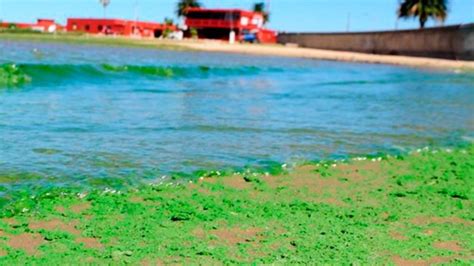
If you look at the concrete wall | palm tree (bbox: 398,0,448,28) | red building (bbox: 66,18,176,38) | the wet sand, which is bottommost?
the wet sand

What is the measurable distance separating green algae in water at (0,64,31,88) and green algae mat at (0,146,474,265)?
12.7m

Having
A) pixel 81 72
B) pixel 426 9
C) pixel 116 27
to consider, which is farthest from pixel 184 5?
pixel 81 72

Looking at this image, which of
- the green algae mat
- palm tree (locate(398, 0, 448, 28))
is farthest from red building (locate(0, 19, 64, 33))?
the green algae mat

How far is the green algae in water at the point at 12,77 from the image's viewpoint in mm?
17497

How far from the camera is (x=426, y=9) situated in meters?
82.7

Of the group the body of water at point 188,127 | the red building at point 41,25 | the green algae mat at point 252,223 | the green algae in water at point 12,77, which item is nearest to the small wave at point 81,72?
the green algae in water at point 12,77

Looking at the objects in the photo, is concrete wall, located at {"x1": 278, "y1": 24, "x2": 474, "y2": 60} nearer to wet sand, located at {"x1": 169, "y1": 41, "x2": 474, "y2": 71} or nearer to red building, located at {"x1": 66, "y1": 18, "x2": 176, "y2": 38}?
wet sand, located at {"x1": 169, "y1": 41, "x2": 474, "y2": 71}

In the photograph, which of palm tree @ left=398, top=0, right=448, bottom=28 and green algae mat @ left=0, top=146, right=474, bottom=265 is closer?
green algae mat @ left=0, top=146, right=474, bottom=265

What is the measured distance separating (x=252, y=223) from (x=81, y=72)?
19.6 meters

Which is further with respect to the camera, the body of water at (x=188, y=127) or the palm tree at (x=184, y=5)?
the palm tree at (x=184, y=5)

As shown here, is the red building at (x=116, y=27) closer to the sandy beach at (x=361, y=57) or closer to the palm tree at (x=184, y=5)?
the palm tree at (x=184, y=5)

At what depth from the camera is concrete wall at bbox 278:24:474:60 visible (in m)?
55.0

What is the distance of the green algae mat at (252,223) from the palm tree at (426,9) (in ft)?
265

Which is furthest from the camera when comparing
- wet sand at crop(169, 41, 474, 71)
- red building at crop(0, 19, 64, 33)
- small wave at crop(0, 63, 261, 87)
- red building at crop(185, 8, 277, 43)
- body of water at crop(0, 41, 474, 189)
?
red building at crop(0, 19, 64, 33)
